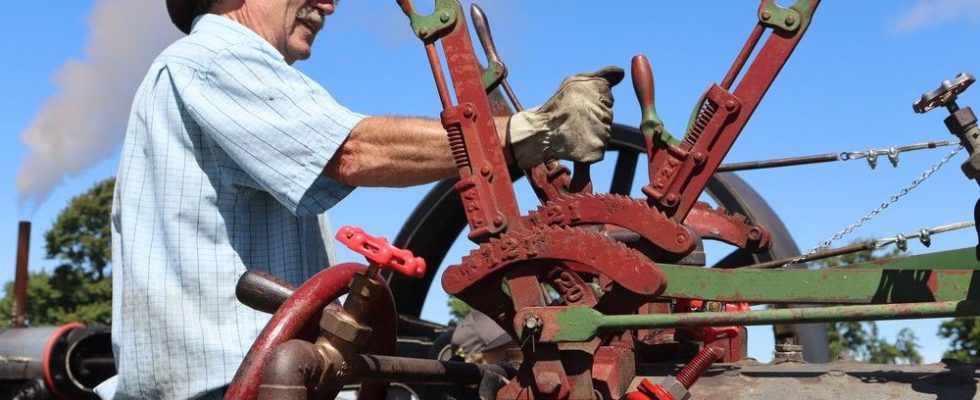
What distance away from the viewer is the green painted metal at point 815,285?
1905mm

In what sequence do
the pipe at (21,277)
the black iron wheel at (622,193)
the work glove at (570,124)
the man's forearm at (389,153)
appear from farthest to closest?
the pipe at (21,277) < the black iron wheel at (622,193) < the man's forearm at (389,153) < the work glove at (570,124)

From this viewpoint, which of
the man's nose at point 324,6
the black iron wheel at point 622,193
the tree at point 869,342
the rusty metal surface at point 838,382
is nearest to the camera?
the rusty metal surface at point 838,382

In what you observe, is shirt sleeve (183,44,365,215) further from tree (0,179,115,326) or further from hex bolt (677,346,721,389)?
tree (0,179,115,326)

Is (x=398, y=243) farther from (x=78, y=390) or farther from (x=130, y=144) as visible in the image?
(x=130, y=144)

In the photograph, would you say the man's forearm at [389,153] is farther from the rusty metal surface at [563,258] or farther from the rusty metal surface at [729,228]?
the rusty metal surface at [729,228]

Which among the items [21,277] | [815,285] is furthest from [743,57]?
[21,277]

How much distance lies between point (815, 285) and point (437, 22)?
0.77 metres

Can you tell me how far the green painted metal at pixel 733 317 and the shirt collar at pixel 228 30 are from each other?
2.53 feet

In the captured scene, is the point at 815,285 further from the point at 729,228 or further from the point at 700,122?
the point at 729,228

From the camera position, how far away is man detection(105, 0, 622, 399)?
2.12 meters

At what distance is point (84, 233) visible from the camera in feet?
84.4

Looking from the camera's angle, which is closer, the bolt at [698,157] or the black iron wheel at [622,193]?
the bolt at [698,157]

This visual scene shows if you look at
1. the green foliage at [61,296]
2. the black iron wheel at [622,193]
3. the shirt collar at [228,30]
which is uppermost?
the green foliage at [61,296]

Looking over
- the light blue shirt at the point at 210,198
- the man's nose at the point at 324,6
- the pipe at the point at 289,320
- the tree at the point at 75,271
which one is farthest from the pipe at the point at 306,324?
the tree at the point at 75,271
